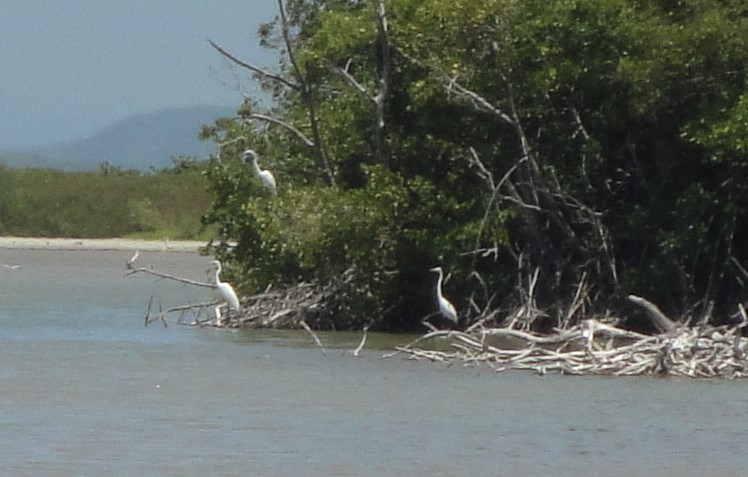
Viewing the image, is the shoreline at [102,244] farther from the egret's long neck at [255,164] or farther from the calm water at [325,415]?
the calm water at [325,415]

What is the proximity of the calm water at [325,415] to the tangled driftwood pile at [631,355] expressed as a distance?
0.19m

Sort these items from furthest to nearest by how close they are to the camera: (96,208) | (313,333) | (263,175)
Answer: (96,208), (263,175), (313,333)

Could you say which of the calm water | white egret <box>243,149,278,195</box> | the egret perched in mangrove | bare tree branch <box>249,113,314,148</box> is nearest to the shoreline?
the egret perched in mangrove

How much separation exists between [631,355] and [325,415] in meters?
3.16

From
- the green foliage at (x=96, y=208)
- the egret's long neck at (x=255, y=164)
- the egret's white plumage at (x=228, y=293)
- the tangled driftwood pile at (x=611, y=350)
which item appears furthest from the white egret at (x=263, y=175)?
the green foliage at (x=96, y=208)

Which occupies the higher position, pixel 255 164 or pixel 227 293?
pixel 255 164

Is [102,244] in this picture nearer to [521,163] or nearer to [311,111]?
[311,111]

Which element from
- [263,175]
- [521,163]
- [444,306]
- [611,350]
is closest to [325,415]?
[611,350]

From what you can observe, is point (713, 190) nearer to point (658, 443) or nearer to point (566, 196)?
point (566, 196)

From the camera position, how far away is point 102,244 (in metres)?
44.9

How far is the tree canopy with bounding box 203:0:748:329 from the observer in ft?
60.7

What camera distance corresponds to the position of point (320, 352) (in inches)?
748

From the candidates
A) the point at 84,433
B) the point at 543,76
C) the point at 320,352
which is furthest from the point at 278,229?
the point at 84,433

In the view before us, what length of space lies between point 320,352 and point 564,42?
12.5ft
